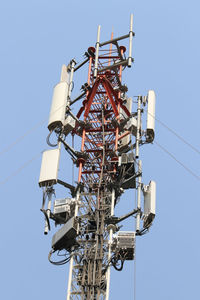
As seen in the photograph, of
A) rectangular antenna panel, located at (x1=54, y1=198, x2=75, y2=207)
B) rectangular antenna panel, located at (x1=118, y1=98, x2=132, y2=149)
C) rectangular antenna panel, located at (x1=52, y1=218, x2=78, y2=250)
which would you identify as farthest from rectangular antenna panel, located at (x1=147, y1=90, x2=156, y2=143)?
rectangular antenna panel, located at (x1=52, y1=218, x2=78, y2=250)

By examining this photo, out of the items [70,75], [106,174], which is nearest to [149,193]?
[106,174]

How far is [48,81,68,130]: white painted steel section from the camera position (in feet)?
191

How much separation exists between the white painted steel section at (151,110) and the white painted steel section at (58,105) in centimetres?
551

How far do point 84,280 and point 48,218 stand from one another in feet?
15.4

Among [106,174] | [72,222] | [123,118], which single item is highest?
[123,118]

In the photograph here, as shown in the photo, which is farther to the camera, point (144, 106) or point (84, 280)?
point (144, 106)

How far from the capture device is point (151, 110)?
59.5 m

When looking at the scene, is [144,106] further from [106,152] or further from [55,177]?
[55,177]

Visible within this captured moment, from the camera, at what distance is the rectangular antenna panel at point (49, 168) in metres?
55.0

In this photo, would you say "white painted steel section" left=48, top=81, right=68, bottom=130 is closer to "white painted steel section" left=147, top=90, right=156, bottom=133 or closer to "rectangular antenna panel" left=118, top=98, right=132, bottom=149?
"rectangular antenna panel" left=118, top=98, right=132, bottom=149

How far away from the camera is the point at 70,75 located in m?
63.0

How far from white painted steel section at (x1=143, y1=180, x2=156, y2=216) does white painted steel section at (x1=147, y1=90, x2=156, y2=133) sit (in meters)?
4.11

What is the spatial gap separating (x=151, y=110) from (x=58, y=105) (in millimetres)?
6118

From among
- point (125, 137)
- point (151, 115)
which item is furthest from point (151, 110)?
point (125, 137)
